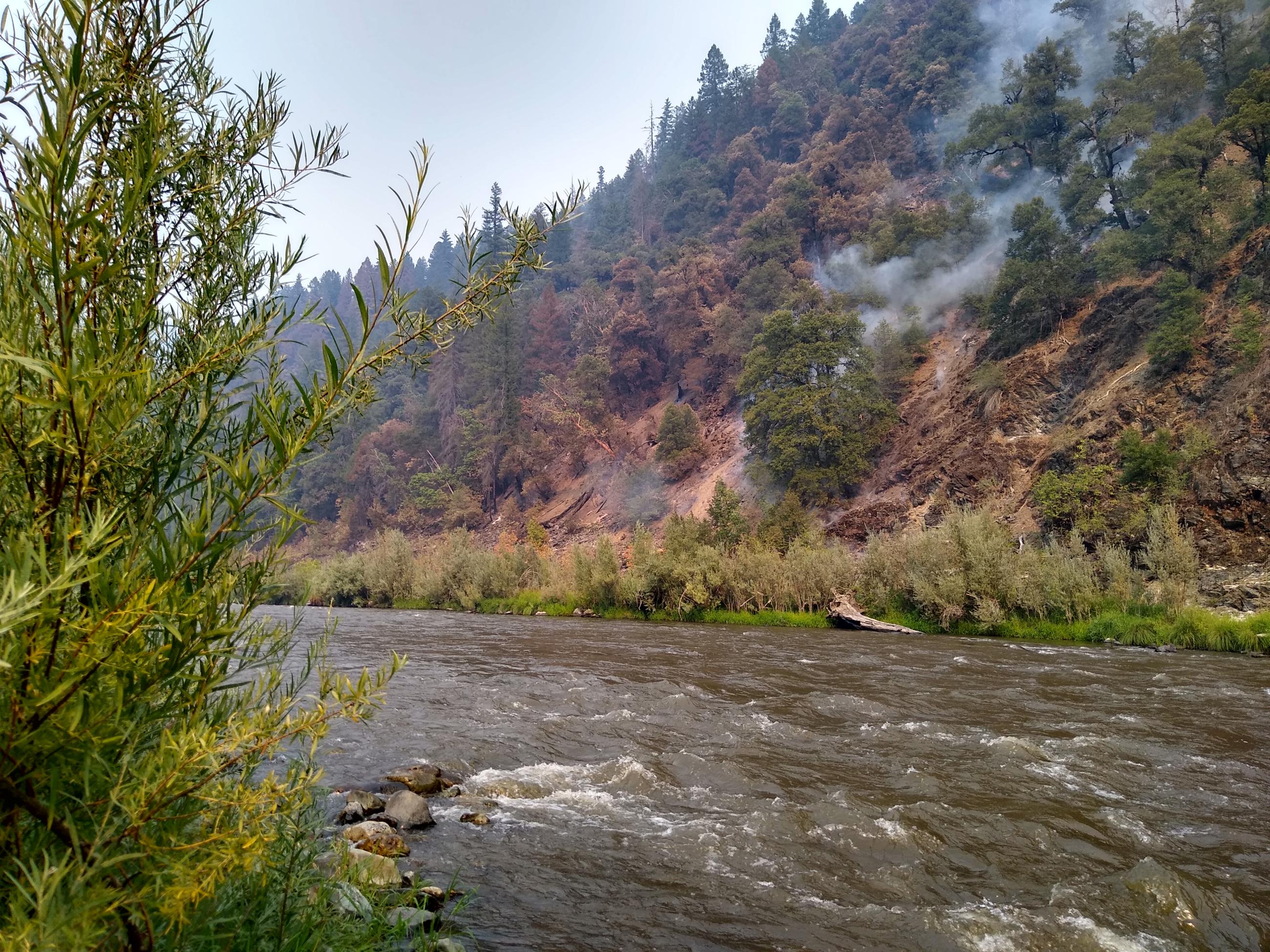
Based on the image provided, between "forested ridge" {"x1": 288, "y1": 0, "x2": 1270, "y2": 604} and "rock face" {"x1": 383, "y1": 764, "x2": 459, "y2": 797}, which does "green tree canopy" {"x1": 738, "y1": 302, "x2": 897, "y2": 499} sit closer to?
"forested ridge" {"x1": 288, "y1": 0, "x2": 1270, "y2": 604}

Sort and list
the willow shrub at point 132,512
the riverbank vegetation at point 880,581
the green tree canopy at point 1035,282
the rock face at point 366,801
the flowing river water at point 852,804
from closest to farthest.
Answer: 1. the willow shrub at point 132,512
2. the flowing river water at point 852,804
3. the rock face at point 366,801
4. the riverbank vegetation at point 880,581
5. the green tree canopy at point 1035,282

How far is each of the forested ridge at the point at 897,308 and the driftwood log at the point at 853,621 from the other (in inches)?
325

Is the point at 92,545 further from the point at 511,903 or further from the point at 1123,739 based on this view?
the point at 1123,739

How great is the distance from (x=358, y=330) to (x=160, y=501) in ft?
2.69

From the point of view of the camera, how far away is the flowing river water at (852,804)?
5.33 meters

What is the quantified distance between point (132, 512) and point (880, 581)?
1018 inches

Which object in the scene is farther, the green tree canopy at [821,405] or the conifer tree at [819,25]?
the conifer tree at [819,25]

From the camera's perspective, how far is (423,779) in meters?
8.35

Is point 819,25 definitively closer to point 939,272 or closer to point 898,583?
point 939,272

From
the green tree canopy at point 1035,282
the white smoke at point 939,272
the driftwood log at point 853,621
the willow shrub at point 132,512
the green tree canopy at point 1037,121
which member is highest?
the green tree canopy at point 1037,121

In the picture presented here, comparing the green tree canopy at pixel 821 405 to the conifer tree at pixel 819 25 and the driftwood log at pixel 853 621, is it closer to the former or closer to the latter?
the driftwood log at pixel 853 621

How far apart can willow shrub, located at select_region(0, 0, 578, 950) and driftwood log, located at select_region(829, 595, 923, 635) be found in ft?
75.0

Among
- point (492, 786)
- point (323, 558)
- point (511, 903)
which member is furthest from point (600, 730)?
point (323, 558)

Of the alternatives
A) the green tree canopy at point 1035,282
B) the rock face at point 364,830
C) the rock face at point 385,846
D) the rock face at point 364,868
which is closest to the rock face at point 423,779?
the rock face at point 364,830
